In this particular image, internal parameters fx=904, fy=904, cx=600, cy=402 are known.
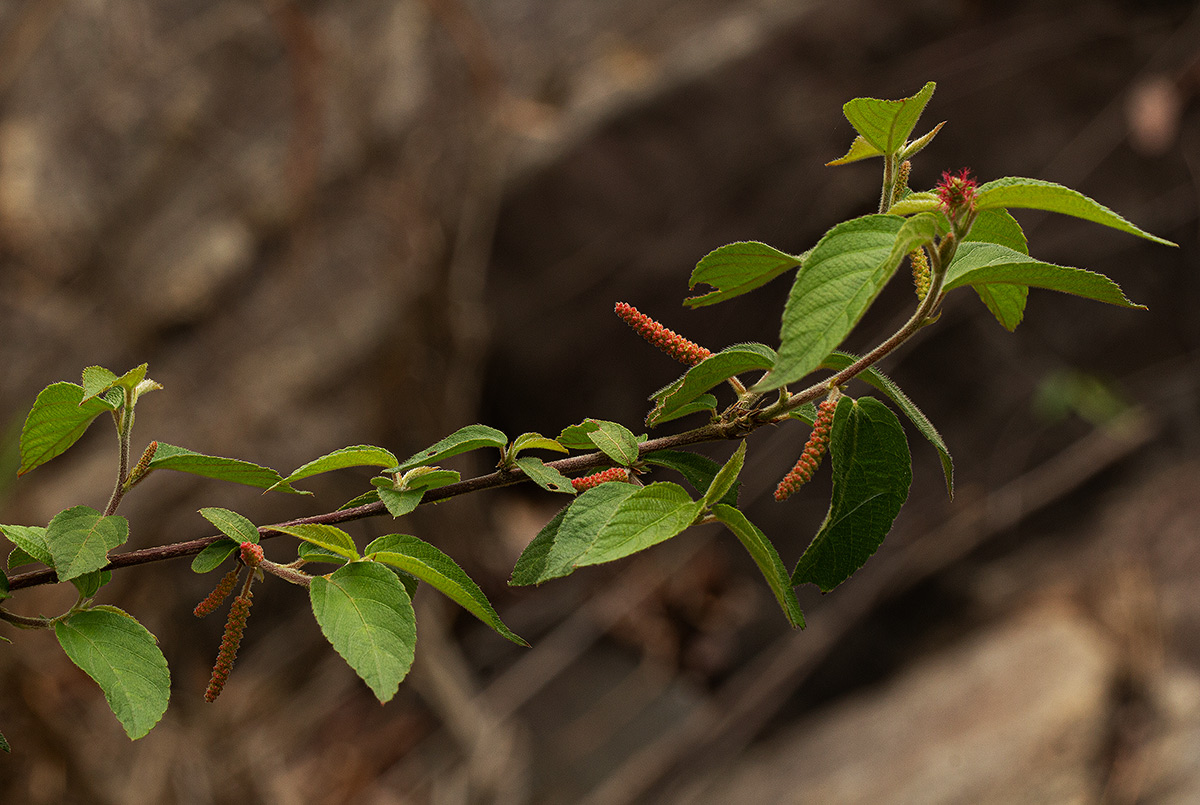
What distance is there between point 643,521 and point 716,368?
14 cm

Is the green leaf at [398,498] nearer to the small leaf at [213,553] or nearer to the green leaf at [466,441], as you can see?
the green leaf at [466,441]

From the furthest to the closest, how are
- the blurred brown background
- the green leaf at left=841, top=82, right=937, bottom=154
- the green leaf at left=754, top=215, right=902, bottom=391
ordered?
the blurred brown background, the green leaf at left=841, top=82, right=937, bottom=154, the green leaf at left=754, top=215, right=902, bottom=391

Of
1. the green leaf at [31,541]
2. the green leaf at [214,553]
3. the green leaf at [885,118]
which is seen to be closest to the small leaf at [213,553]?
the green leaf at [214,553]

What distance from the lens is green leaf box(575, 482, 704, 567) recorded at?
0.61 m

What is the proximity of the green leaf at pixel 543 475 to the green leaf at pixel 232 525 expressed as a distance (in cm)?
22

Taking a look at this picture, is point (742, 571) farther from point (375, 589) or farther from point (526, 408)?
point (375, 589)

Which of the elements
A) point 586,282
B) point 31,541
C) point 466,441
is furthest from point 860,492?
point 586,282

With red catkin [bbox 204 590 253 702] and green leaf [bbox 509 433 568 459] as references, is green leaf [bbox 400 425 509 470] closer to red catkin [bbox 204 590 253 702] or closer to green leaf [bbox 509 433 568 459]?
green leaf [bbox 509 433 568 459]

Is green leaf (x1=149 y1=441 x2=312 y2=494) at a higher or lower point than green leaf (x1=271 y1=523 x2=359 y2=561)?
higher

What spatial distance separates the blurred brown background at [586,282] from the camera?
3342 mm

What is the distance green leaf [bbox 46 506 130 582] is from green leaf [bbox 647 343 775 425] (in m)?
0.44

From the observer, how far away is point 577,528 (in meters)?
0.67

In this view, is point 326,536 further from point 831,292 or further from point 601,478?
point 831,292

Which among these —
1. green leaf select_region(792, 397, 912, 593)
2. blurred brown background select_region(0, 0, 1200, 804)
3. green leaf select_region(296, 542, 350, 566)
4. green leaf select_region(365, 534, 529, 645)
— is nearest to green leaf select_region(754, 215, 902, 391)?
green leaf select_region(792, 397, 912, 593)
